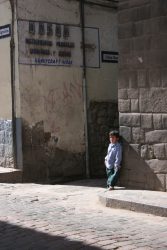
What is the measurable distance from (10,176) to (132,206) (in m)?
3.84

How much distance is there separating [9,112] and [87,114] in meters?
1.95

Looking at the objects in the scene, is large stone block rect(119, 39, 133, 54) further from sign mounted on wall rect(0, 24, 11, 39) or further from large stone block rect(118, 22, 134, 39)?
sign mounted on wall rect(0, 24, 11, 39)

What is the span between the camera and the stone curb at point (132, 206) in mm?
7588

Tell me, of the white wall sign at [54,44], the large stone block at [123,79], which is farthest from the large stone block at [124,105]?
the white wall sign at [54,44]

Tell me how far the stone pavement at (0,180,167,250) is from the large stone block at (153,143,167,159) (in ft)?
4.27

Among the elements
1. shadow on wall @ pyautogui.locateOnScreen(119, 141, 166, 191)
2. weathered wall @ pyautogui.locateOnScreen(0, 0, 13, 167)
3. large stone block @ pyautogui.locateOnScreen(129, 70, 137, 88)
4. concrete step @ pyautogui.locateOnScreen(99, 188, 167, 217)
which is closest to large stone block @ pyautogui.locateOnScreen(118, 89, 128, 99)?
large stone block @ pyautogui.locateOnScreen(129, 70, 137, 88)

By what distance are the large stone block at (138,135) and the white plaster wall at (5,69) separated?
3327mm

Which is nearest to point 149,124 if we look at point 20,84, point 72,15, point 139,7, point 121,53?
point 121,53

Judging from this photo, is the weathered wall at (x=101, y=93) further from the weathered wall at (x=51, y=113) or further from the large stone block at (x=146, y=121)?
the large stone block at (x=146, y=121)

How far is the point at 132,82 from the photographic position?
939cm

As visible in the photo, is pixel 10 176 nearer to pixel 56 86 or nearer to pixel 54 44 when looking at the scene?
pixel 56 86

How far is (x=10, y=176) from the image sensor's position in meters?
11.1

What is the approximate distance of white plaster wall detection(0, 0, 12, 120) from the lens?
1148 centimetres

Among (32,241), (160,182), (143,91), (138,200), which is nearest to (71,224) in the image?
(32,241)
